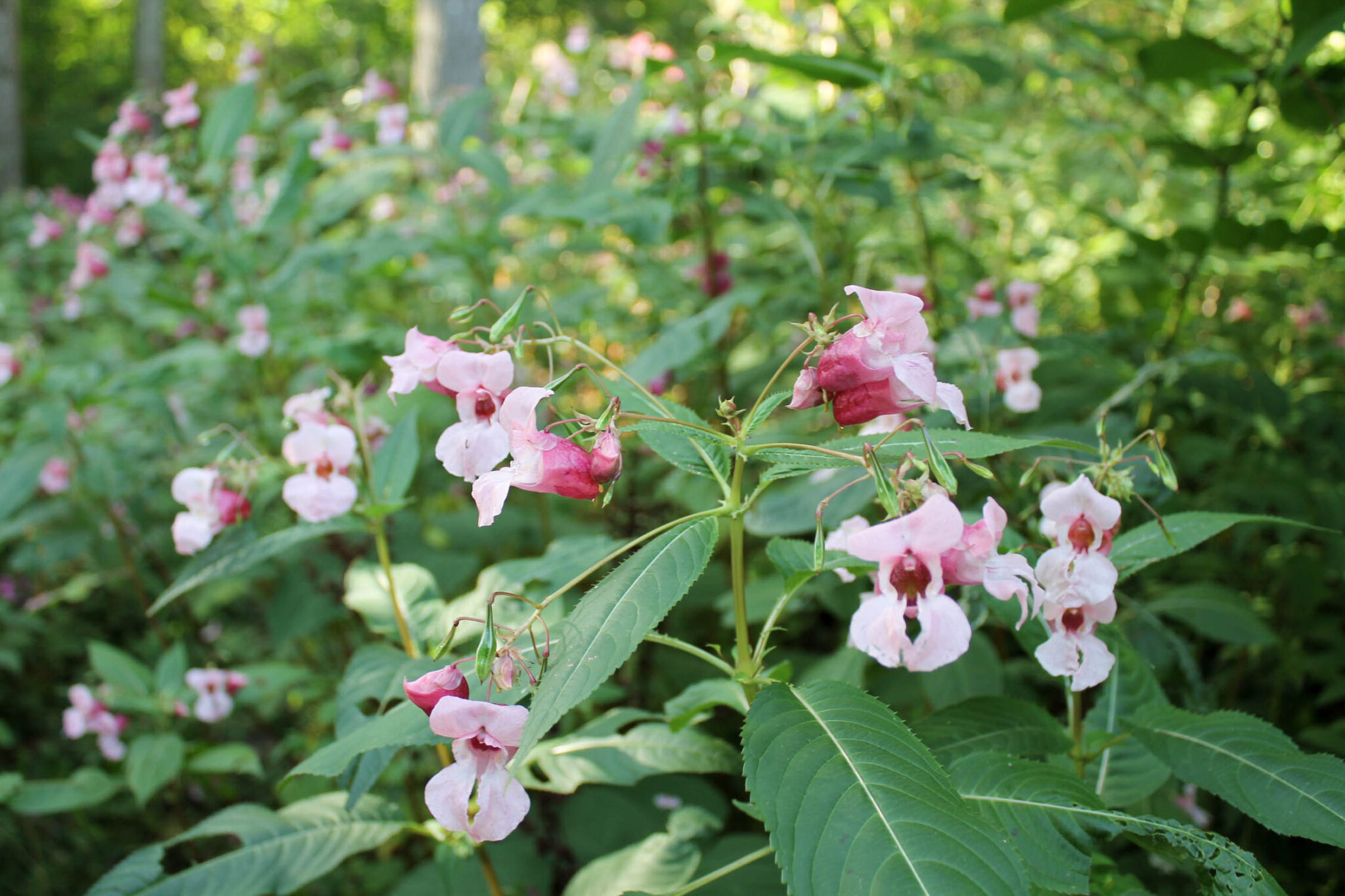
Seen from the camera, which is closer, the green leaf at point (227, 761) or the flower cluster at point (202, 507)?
the flower cluster at point (202, 507)

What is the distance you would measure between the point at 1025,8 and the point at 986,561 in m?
1.64

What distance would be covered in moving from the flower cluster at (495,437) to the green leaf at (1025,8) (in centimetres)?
166

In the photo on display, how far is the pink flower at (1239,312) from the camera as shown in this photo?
2916 millimetres

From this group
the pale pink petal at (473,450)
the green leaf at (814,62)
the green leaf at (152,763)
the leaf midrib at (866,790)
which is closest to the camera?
the leaf midrib at (866,790)

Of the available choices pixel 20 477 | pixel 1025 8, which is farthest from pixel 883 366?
pixel 20 477

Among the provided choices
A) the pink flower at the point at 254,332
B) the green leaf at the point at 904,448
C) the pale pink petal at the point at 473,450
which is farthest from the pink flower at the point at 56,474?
the green leaf at the point at 904,448

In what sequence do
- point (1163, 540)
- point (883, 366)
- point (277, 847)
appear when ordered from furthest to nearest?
point (277, 847) → point (1163, 540) → point (883, 366)

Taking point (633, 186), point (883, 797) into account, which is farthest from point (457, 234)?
point (883, 797)

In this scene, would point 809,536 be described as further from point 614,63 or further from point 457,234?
point 614,63

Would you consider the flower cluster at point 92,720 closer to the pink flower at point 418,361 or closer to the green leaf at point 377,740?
the green leaf at point 377,740

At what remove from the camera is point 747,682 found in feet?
3.36

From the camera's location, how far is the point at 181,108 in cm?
280

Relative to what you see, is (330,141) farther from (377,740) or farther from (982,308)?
(377,740)

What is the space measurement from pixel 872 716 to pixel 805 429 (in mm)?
1590
